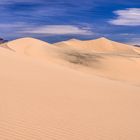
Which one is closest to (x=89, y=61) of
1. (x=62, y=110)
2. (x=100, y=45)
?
(x=62, y=110)

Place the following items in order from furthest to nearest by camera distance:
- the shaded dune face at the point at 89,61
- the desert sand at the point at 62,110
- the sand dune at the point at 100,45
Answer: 1. the sand dune at the point at 100,45
2. the shaded dune face at the point at 89,61
3. the desert sand at the point at 62,110

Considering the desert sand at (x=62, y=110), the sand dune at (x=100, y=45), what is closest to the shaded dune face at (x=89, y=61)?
the desert sand at (x=62, y=110)

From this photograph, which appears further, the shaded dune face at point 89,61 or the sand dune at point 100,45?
the sand dune at point 100,45

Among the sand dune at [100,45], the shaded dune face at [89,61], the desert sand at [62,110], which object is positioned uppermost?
the desert sand at [62,110]

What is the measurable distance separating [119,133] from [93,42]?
66.6 metres

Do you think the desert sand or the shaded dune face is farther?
the shaded dune face

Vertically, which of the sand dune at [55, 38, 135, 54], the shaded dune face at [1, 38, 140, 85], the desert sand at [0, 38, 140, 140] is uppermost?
the desert sand at [0, 38, 140, 140]

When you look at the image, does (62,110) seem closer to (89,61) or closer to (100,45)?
(89,61)

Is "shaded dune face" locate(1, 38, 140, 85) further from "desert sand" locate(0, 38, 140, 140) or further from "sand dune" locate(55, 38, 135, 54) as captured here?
"sand dune" locate(55, 38, 135, 54)

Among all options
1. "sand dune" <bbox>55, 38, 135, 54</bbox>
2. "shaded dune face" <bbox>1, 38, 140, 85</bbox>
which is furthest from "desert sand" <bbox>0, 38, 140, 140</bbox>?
"sand dune" <bbox>55, 38, 135, 54</bbox>

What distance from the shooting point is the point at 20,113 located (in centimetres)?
832

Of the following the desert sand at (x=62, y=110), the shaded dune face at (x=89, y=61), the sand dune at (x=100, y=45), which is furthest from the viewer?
the sand dune at (x=100, y=45)

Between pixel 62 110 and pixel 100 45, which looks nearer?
pixel 62 110

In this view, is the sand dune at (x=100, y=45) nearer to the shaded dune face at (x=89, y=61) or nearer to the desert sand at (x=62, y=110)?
the shaded dune face at (x=89, y=61)
